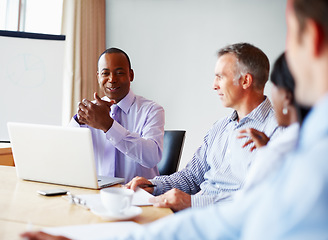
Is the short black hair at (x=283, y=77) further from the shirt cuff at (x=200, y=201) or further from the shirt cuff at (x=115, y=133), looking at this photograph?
the shirt cuff at (x=115, y=133)

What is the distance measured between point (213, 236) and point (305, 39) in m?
0.35

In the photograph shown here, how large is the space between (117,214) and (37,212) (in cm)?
25

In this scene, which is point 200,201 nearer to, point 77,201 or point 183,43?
point 77,201

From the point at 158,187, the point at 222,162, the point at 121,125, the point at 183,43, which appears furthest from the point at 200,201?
the point at 183,43

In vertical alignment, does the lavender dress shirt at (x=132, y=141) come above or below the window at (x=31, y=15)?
below

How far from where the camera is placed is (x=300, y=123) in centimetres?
78

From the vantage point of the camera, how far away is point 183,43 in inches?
147

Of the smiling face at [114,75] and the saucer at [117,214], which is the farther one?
the smiling face at [114,75]

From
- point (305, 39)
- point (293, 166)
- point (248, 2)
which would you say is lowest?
point (293, 166)

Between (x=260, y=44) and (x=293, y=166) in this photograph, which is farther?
(x=260, y=44)

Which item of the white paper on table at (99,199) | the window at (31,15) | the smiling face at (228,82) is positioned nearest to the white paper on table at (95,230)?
the white paper on table at (99,199)

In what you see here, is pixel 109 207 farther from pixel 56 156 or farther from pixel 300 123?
pixel 300 123

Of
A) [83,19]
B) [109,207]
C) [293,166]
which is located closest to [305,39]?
[293,166]

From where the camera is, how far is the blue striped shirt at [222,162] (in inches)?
64.8
